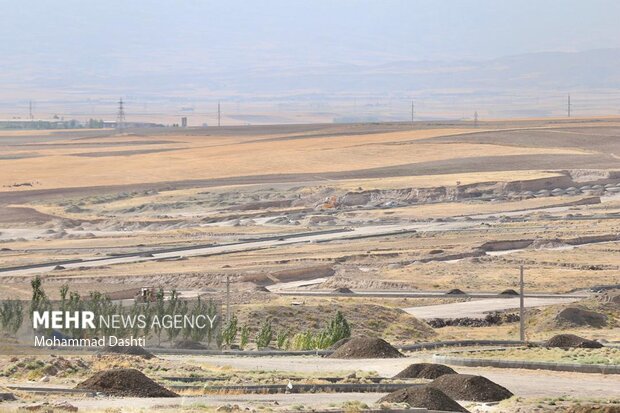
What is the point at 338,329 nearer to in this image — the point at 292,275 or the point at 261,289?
the point at 261,289

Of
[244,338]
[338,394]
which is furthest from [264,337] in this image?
[338,394]

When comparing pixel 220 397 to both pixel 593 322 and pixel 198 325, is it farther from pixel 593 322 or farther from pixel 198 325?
pixel 593 322

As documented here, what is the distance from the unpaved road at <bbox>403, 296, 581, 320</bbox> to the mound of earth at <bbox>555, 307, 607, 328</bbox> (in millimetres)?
3296

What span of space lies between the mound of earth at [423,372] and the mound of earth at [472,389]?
296 centimetres

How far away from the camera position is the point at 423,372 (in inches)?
1147

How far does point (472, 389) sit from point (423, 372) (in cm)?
359

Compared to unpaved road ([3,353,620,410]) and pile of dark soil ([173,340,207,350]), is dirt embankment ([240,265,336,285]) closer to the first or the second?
pile of dark soil ([173,340,207,350])

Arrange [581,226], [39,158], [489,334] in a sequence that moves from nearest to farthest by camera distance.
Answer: [489,334] → [581,226] → [39,158]

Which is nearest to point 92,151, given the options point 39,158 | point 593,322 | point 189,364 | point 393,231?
point 39,158

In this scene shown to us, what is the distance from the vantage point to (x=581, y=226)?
3260 inches

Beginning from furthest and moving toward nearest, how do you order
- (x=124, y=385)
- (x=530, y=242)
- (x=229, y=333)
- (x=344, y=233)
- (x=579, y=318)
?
(x=344, y=233), (x=530, y=242), (x=579, y=318), (x=229, y=333), (x=124, y=385)

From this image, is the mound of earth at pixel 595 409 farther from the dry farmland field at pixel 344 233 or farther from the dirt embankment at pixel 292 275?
the dirt embankment at pixel 292 275

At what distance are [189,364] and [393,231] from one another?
52.4 metres

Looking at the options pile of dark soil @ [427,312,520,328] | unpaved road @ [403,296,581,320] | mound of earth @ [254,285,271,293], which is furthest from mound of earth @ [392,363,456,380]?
mound of earth @ [254,285,271,293]
